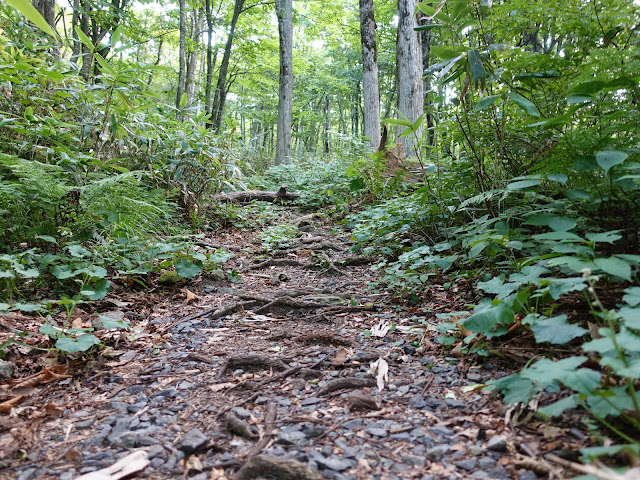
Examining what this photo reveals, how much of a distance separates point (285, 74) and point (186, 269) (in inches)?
416

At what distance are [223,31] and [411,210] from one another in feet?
48.9

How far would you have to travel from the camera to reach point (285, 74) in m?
12.4

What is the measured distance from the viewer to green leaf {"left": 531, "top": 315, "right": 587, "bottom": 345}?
138 cm

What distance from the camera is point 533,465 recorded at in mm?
1192

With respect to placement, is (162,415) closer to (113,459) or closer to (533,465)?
(113,459)

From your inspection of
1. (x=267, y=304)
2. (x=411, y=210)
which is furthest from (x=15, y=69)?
A: (x=411, y=210)

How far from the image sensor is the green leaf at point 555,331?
1.38 meters

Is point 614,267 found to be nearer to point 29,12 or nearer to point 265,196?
point 29,12

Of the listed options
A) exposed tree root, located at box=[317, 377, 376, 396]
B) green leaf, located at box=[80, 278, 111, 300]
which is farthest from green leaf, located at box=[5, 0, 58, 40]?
green leaf, located at box=[80, 278, 111, 300]

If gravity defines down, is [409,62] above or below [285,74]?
below

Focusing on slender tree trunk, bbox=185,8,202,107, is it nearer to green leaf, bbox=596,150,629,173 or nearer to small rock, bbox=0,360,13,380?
small rock, bbox=0,360,13,380

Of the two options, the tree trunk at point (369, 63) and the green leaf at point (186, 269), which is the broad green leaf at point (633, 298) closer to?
the green leaf at point (186, 269)

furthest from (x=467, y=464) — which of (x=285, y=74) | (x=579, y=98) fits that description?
(x=285, y=74)

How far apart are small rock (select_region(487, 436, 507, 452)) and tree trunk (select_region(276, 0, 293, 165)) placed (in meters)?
11.5
